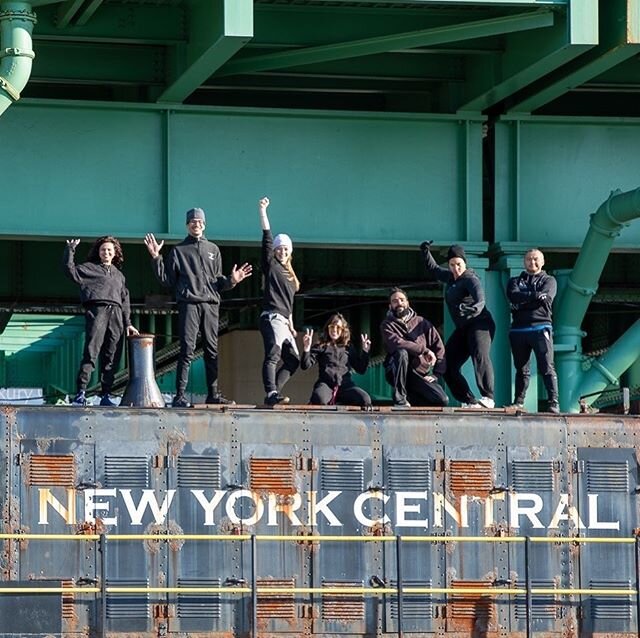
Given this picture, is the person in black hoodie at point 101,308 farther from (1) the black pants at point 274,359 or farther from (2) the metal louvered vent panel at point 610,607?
(2) the metal louvered vent panel at point 610,607

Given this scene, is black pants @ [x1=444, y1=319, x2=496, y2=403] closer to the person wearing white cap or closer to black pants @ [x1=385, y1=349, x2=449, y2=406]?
black pants @ [x1=385, y1=349, x2=449, y2=406]

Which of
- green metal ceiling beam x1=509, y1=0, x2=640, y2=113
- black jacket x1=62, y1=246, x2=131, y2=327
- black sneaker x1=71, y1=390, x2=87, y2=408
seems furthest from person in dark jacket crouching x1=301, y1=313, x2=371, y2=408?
green metal ceiling beam x1=509, y1=0, x2=640, y2=113

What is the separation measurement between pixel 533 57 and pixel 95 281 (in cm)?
596

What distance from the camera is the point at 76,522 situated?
16.1 m

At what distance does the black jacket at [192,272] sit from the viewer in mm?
16844

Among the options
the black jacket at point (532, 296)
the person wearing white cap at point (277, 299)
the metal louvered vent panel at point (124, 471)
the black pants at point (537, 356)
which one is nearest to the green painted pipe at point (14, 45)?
the person wearing white cap at point (277, 299)

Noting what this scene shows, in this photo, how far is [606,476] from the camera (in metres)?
17.2

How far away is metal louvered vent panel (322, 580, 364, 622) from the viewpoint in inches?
649

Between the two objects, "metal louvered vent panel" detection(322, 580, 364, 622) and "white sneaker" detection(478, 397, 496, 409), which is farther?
"white sneaker" detection(478, 397, 496, 409)

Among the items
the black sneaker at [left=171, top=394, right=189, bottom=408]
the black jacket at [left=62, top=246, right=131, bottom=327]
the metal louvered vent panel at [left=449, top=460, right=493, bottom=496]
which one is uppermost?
the black jacket at [left=62, top=246, right=131, bottom=327]

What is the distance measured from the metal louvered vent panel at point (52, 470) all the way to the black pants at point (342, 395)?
2.50 meters

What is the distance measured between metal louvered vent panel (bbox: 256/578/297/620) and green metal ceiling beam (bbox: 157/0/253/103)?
221 inches

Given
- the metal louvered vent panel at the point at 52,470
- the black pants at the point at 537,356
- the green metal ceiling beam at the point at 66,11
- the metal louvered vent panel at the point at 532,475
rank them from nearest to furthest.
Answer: the metal louvered vent panel at the point at 52,470 < the metal louvered vent panel at the point at 532,475 < the black pants at the point at 537,356 < the green metal ceiling beam at the point at 66,11

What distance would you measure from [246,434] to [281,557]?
119 centimetres
